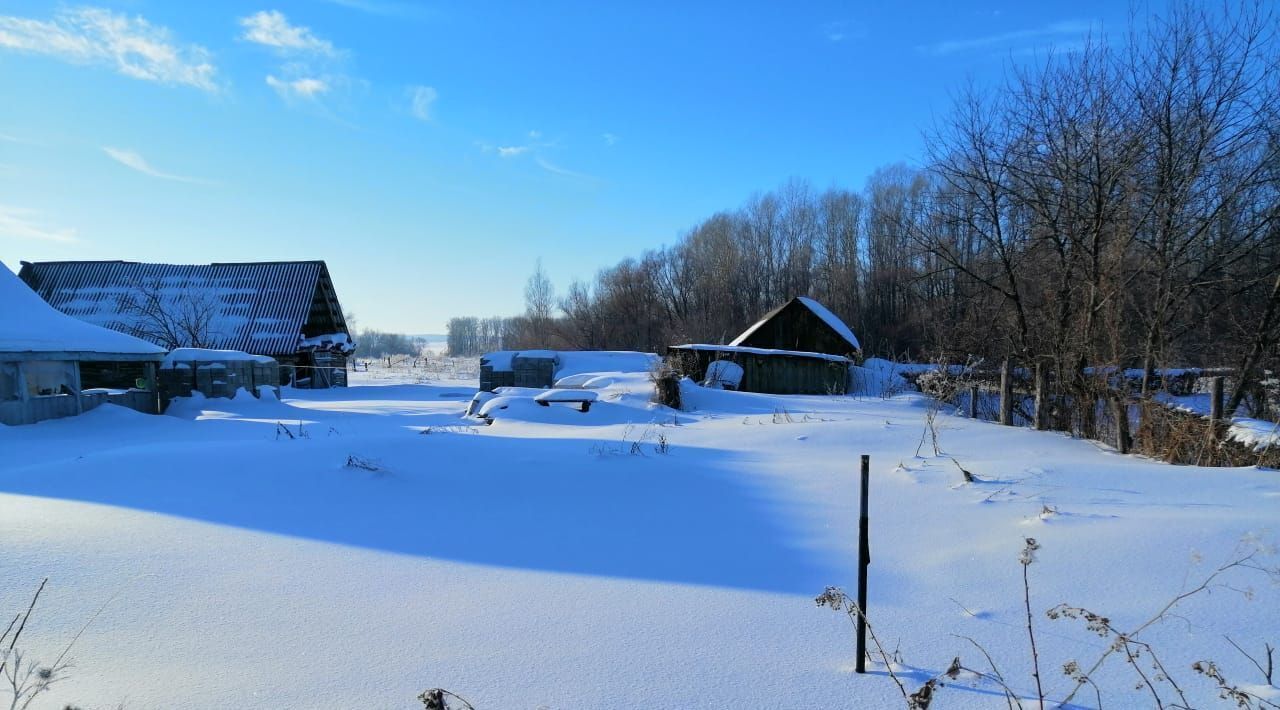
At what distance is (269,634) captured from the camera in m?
3.03

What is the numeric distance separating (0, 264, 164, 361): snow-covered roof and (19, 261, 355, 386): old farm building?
41.6ft

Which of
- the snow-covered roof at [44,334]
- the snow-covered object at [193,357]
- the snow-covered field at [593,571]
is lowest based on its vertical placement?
the snow-covered field at [593,571]

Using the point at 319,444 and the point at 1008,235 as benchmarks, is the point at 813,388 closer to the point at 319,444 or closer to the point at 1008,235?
the point at 1008,235

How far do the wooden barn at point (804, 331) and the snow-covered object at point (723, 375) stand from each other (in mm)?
6896

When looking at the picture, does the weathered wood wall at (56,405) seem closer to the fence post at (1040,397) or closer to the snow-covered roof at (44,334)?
the snow-covered roof at (44,334)

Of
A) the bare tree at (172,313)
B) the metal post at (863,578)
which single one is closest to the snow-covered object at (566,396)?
the metal post at (863,578)

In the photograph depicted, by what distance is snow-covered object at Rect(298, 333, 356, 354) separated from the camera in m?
29.5

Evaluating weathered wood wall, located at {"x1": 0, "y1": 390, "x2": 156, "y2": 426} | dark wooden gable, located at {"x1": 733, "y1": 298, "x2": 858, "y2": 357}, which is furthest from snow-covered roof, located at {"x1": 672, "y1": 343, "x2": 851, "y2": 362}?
weathered wood wall, located at {"x1": 0, "y1": 390, "x2": 156, "y2": 426}

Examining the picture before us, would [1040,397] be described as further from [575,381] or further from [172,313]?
[172,313]

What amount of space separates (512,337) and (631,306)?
1428 cm

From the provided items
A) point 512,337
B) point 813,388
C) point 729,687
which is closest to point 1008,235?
point 729,687

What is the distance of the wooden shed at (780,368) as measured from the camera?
21.9 m

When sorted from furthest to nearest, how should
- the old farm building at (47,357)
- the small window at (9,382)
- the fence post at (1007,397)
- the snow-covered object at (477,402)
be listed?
the snow-covered object at (477,402) < the old farm building at (47,357) < the small window at (9,382) < the fence post at (1007,397)

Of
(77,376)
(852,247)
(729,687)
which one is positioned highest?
(852,247)
